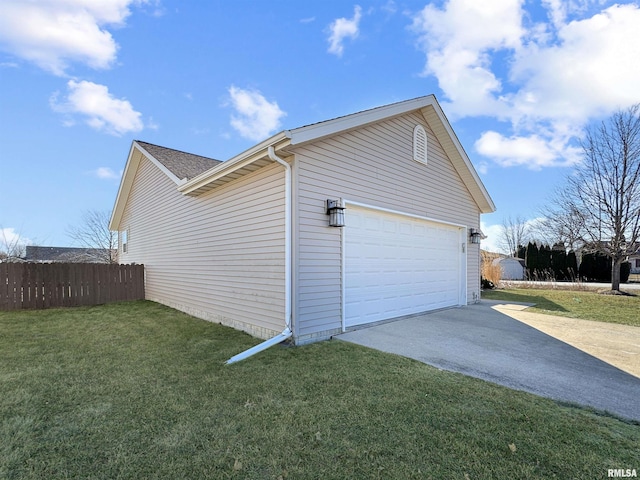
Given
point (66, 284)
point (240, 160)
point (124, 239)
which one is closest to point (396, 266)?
point (240, 160)

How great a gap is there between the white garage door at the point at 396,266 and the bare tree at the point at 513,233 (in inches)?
1336

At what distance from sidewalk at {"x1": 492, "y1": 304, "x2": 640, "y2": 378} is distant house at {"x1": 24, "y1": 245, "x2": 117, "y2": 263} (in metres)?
24.2

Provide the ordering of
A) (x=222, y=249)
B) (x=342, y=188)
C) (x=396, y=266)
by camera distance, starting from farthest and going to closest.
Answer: (x=396, y=266) → (x=222, y=249) → (x=342, y=188)

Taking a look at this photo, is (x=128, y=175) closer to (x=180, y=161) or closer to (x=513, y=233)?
(x=180, y=161)

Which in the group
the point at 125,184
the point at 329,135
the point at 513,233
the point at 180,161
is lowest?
the point at 329,135

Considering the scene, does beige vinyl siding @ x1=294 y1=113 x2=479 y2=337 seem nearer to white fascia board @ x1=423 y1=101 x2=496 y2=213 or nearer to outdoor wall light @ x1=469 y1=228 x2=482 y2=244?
white fascia board @ x1=423 y1=101 x2=496 y2=213

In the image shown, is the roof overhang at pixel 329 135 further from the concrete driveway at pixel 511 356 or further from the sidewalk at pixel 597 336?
the sidewalk at pixel 597 336

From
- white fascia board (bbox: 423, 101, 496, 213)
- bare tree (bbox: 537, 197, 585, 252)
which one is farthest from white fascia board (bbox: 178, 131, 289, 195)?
bare tree (bbox: 537, 197, 585, 252)

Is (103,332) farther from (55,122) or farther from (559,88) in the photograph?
(559,88)

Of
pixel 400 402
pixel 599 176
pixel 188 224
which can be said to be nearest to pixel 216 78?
pixel 188 224

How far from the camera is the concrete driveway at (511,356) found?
3254 mm

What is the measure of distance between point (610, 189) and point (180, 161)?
58.7 feet

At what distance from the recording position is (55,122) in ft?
38.4

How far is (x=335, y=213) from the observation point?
5410 mm
